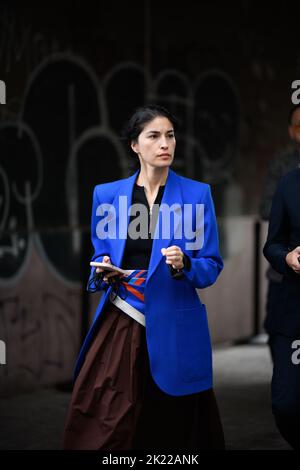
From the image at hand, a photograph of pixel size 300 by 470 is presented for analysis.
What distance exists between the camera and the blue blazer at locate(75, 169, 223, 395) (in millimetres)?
5172

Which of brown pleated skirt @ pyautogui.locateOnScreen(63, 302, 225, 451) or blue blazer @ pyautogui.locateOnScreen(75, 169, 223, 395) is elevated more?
blue blazer @ pyautogui.locateOnScreen(75, 169, 223, 395)

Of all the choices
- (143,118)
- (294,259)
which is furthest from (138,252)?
(294,259)

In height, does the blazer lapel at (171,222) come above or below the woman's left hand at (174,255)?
above

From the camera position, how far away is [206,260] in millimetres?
5203

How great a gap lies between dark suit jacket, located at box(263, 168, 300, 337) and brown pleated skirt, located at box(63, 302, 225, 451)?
0.56 metres

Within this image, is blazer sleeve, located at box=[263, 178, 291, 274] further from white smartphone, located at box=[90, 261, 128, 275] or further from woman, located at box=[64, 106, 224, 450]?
white smartphone, located at box=[90, 261, 128, 275]

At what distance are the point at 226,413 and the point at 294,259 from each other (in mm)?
2721

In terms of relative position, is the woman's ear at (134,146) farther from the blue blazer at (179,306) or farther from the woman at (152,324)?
the blue blazer at (179,306)

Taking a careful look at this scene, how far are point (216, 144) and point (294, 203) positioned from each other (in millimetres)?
5615

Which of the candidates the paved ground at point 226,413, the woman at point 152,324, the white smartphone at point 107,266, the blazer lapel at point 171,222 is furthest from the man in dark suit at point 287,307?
the paved ground at point 226,413

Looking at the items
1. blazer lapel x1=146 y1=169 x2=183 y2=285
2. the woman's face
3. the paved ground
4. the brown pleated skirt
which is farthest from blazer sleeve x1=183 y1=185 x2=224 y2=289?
the paved ground

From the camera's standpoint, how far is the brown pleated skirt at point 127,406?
5.18 metres
